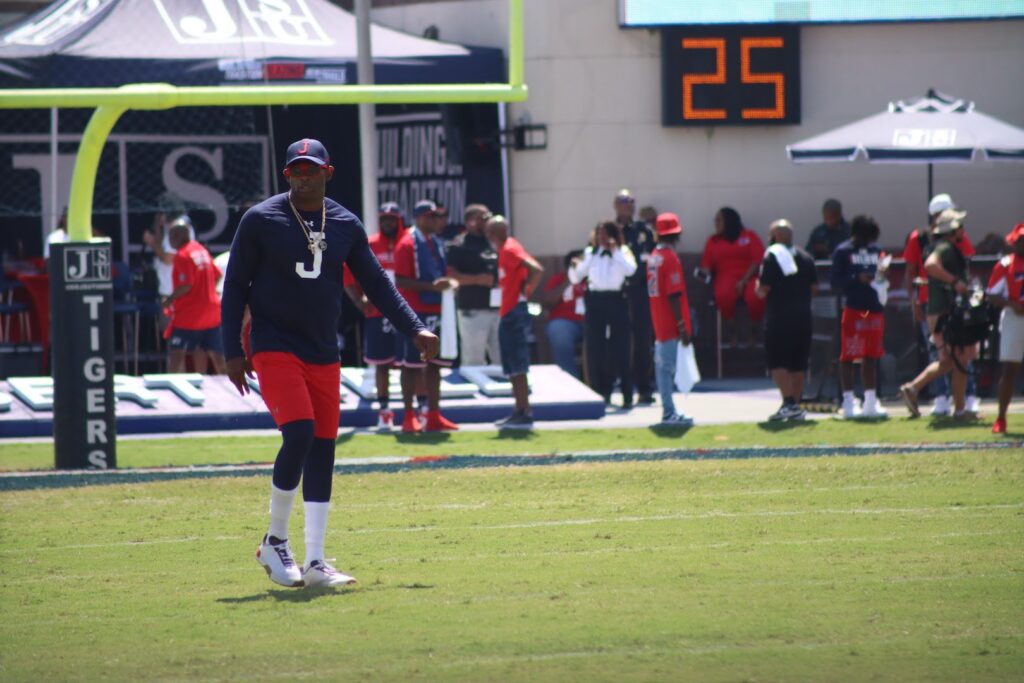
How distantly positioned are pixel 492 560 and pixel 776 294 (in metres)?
8.12

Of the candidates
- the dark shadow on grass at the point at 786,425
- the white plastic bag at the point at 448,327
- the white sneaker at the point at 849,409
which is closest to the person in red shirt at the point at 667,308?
the dark shadow on grass at the point at 786,425

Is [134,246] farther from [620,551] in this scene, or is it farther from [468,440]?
[620,551]

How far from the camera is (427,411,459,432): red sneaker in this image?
15.7 meters

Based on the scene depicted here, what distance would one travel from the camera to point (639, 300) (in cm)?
1842

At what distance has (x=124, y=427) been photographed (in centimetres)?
1593

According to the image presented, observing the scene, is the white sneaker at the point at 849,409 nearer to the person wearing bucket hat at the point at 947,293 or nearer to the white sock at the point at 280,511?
the person wearing bucket hat at the point at 947,293

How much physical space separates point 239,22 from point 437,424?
6.80 metres

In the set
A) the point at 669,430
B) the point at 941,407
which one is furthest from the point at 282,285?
the point at 941,407

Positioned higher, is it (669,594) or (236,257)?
(236,257)

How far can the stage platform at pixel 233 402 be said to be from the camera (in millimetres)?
16000

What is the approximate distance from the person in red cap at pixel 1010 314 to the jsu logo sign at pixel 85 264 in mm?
7051

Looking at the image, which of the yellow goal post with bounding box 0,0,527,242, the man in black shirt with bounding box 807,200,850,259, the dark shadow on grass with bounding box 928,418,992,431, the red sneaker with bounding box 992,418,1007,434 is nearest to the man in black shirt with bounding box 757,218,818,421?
the dark shadow on grass with bounding box 928,418,992,431

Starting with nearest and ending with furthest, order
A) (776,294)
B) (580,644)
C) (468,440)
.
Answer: (580,644) → (468,440) → (776,294)

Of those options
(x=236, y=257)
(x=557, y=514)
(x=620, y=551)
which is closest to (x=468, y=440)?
(x=557, y=514)
